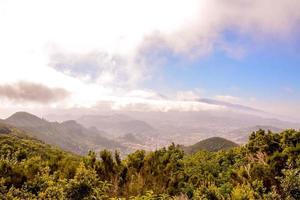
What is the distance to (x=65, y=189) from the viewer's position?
67.6 ft

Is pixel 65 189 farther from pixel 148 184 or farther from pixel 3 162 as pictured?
pixel 148 184

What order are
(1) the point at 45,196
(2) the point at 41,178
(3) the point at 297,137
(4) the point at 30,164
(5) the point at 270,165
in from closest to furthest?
1. (1) the point at 45,196
2. (2) the point at 41,178
3. (4) the point at 30,164
4. (5) the point at 270,165
5. (3) the point at 297,137

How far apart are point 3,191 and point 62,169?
534 inches

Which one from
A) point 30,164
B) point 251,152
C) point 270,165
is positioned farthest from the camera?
point 251,152

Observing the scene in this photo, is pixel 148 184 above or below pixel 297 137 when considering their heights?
below

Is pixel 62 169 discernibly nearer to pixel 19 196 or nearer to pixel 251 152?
pixel 19 196

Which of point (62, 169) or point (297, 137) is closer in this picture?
point (62, 169)

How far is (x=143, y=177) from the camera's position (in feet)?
113

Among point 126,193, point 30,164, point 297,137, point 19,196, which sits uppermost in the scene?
point 297,137

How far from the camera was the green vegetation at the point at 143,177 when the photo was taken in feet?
68.3

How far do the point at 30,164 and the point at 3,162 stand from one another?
250 cm

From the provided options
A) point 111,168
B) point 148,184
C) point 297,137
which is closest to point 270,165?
point 297,137

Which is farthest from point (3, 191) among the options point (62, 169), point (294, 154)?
point (294, 154)

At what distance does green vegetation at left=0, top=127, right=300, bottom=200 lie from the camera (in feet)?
68.3
